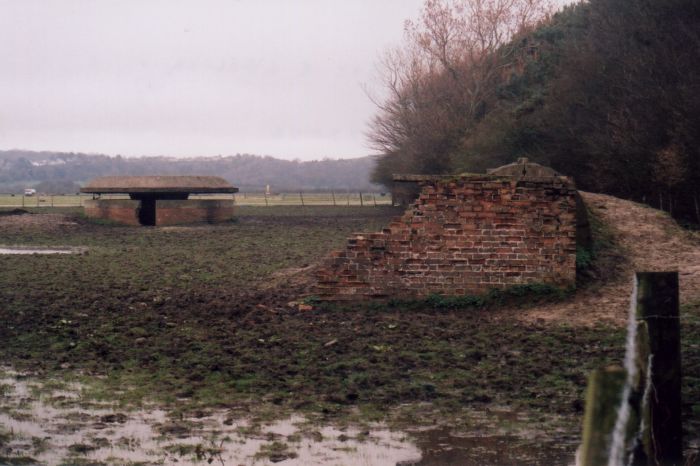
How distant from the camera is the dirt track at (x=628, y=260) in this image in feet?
35.0

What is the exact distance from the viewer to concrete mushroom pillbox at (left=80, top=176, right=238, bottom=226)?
32750 mm

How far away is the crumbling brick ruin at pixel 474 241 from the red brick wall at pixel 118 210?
22.8m

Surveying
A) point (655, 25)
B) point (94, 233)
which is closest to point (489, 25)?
point (655, 25)

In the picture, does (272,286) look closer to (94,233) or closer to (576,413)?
(576,413)

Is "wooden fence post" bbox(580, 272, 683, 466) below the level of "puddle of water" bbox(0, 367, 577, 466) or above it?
above

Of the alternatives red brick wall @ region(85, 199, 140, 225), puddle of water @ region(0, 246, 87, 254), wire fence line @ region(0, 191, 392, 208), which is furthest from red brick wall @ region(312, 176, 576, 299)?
wire fence line @ region(0, 191, 392, 208)

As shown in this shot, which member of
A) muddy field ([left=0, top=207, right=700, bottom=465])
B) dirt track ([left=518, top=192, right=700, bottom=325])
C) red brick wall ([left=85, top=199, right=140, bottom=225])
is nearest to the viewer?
muddy field ([left=0, top=207, right=700, bottom=465])

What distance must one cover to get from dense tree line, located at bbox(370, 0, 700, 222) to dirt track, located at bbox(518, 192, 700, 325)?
322 inches

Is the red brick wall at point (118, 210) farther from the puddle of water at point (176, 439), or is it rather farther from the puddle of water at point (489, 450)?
the puddle of water at point (489, 450)

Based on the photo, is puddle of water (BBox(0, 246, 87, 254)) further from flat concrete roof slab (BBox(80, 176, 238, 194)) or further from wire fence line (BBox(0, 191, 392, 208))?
wire fence line (BBox(0, 191, 392, 208))

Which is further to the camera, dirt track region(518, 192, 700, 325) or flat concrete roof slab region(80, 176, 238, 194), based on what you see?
flat concrete roof slab region(80, 176, 238, 194)

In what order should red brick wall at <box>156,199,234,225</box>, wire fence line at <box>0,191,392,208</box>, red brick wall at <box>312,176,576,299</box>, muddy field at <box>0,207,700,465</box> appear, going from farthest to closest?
wire fence line at <box>0,191,392,208</box>
red brick wall at <box>156,199,234,225</box>
red brick wall at <box>312,176,576,299</box>
muddy field at <box>0,207,700,465</box>

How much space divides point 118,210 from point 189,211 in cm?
259

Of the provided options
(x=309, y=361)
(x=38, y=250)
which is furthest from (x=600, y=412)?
(x=38, y=250)
